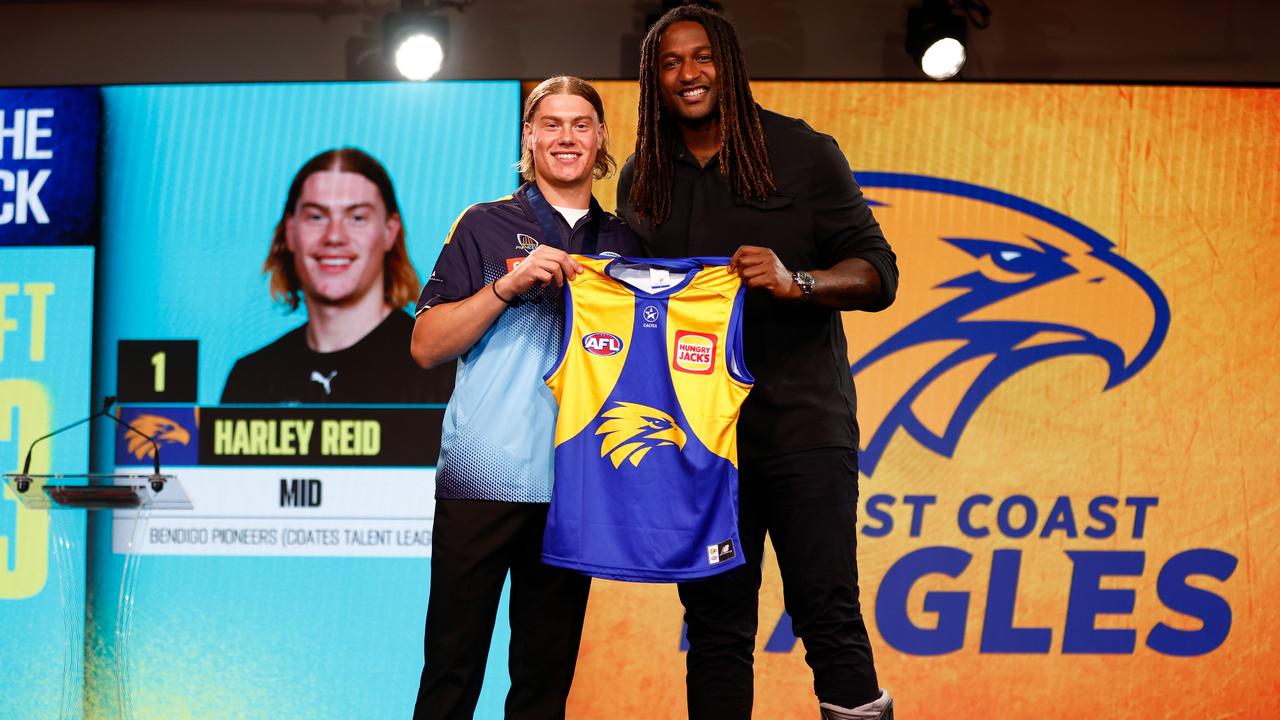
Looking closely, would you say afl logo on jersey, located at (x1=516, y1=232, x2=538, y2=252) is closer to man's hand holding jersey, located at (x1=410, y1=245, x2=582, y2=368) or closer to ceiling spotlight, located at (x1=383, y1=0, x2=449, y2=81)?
man's hand holding jersey, located at (x1=410, y1=245, x2=582, y2=368)

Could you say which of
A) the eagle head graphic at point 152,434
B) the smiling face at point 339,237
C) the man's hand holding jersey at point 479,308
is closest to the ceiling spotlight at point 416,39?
the smiling face at point 339,237

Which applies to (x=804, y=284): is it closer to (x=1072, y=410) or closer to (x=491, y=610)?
(x=491, y=610)

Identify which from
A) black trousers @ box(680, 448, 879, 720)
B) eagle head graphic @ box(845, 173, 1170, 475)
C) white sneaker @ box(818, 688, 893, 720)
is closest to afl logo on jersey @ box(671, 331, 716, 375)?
black trousers @ box(680, 448, 879, 720)

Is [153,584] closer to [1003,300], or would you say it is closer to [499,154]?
[499,154]

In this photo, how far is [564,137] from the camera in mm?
1890

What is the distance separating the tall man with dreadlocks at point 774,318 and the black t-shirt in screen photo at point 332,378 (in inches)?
62.4

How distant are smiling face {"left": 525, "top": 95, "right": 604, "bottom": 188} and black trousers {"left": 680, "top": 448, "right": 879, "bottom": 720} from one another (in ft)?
2.18

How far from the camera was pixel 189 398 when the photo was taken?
3367mm

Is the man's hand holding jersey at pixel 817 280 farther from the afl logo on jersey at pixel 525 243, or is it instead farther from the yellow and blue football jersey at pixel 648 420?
the afl logo on jersey at pixel 525 243

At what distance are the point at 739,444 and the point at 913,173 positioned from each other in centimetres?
180

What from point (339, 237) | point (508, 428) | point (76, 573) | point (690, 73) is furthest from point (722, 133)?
point (76, 573)

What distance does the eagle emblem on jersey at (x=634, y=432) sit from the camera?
1858 mm

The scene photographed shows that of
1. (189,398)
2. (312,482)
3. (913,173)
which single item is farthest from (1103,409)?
(189,398)

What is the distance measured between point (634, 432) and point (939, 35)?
2184 mm
